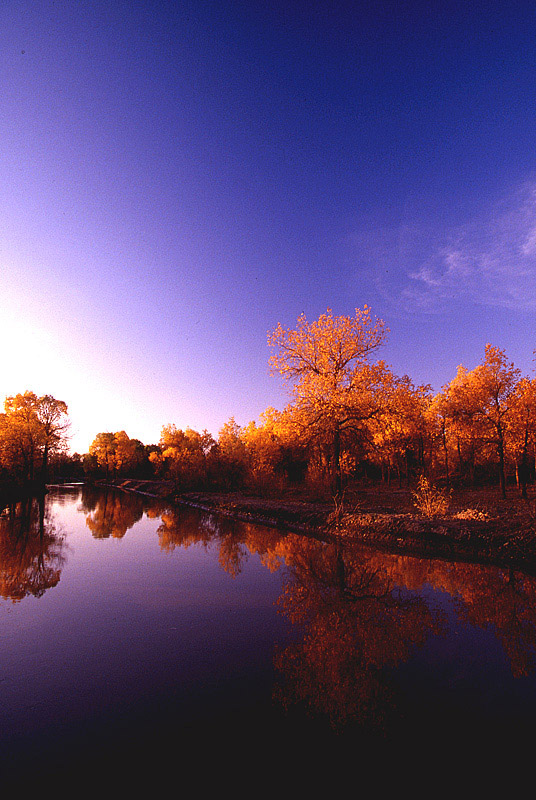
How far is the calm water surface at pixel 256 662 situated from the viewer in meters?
3.44

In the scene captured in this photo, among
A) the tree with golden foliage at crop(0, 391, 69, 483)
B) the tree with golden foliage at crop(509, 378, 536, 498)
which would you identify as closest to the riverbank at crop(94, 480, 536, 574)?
the tree with golden foliage at crop(509, 378, 536, 498)

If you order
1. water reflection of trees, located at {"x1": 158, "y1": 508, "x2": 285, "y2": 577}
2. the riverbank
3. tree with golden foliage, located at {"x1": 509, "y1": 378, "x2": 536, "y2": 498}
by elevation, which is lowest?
water reflection of trees, located at {"x1": 158, "y1": 508, "x2": 285, "y2": 577}

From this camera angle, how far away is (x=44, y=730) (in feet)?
11.7

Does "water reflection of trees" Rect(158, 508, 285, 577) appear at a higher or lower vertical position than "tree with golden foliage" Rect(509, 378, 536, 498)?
lower

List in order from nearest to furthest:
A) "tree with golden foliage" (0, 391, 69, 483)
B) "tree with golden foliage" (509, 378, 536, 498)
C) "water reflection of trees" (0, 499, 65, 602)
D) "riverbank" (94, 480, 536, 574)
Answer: "water reflection of trees" (0, 499, 65, 602) → "riverbank" (94, 480, 536, 574) → "tree with golden foliage" (509, 378, 536, 498) → "tree with golden foliage" (0, 391, 69, 483)

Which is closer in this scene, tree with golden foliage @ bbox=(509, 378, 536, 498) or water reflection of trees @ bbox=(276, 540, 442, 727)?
water reflection of trees @ bbox=(276, 540, 442, 727)

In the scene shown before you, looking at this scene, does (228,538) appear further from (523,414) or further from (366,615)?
(523,414)

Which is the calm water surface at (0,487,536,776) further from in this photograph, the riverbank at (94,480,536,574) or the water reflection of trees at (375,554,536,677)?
the riverbank at (94,480,536,574)

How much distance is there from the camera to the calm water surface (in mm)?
3443

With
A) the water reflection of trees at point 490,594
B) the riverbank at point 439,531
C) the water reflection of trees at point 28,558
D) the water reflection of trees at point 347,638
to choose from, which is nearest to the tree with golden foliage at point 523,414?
the riverbank at point 439,531

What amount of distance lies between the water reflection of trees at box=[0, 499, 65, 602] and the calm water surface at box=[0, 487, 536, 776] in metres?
0.11

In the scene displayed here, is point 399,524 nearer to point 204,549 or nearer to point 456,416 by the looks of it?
point 204,549

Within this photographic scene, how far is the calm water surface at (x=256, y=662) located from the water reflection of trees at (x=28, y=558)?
11 centimetres

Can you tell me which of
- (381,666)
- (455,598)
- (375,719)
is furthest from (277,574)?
(375,719)
